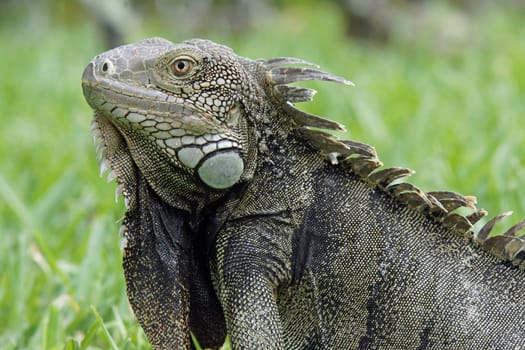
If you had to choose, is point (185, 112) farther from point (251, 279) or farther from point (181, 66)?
point (251, 279)

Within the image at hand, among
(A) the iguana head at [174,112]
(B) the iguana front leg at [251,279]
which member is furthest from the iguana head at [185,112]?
(B) the iguana front leg at [251,279]

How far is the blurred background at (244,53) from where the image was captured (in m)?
3.87

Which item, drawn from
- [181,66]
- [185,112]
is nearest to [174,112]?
[185,112]

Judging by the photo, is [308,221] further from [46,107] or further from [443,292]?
[46,107]

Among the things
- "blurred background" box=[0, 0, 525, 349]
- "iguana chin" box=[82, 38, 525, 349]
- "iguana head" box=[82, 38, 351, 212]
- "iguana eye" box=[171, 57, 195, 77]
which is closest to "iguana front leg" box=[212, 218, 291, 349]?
"iguana chin" box=[82, 38, 525, 349]

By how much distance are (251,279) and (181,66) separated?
2.32ft

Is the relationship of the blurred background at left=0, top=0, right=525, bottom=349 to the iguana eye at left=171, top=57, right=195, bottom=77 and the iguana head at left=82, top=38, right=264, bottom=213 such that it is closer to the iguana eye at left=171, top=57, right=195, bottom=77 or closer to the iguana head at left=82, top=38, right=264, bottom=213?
the iguana head at left=82, top=38, right=264, bottom=213

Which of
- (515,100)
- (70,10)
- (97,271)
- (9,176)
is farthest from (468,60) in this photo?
(70,10)

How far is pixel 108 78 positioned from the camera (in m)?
2.62

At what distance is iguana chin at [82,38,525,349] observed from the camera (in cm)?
262

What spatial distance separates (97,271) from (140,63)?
1.65m

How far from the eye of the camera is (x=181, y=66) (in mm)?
2646

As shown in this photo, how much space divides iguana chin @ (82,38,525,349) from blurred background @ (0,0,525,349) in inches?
22.8

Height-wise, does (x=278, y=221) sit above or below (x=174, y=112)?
below
